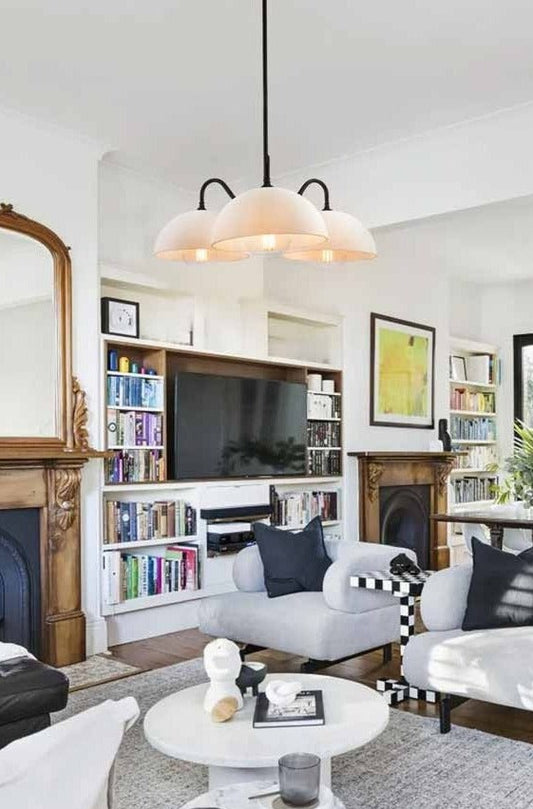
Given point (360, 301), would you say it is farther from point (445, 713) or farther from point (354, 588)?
point (445, 713)

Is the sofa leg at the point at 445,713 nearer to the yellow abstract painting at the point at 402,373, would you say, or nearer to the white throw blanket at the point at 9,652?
the white throw blanket at the point at 9,652

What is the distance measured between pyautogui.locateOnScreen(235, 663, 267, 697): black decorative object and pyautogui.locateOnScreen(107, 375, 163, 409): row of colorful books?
2.50 m

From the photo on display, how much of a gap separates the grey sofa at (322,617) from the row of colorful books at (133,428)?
4.00 ft

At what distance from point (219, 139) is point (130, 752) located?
3.29 m

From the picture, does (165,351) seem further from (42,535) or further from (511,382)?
(511,382)

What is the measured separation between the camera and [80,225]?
4.75 metres

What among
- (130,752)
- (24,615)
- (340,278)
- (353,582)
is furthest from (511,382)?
(130,752)

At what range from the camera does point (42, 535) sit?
4.43m

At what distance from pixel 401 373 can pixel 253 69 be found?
3928 millimetres

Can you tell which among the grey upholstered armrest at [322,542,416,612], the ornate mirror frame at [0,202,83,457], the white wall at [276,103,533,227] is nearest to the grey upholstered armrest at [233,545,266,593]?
the grey upholstered armrest at [322,542,416,612]

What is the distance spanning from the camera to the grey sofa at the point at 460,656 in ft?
10.2

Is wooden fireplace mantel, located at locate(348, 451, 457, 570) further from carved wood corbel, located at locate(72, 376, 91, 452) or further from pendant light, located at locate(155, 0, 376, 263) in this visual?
pendant light, located at locate(155, 0, 376, 263)

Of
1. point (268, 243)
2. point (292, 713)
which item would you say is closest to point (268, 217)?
point (268, 243)

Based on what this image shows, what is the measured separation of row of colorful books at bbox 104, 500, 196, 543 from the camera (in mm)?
4941
